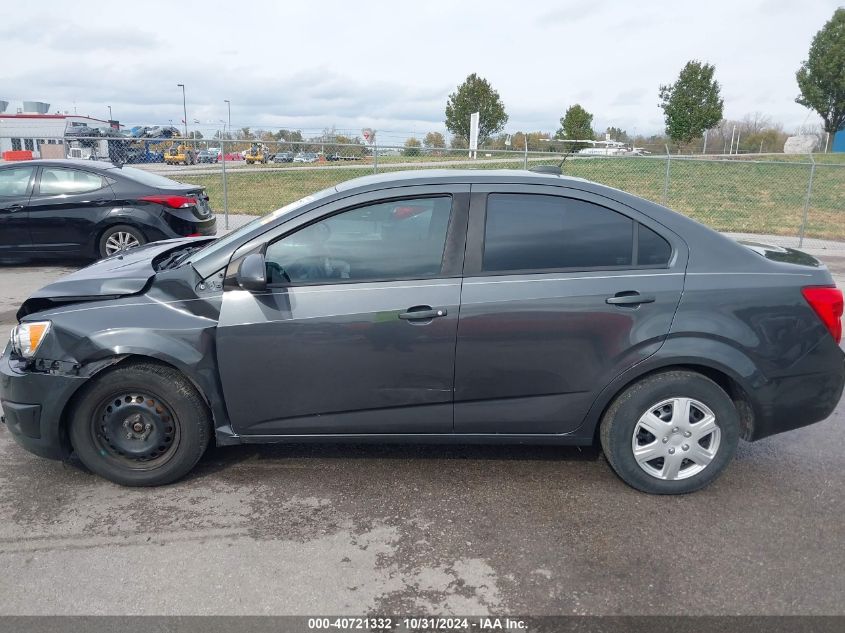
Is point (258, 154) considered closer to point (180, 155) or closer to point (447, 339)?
point (180, 155)

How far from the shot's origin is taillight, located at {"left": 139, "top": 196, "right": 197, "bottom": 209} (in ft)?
30.3

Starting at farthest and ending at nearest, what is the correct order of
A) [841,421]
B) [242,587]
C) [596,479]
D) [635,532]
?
1. [841,421]
2. [596,479]
3. [635,532]
4. [242,587]

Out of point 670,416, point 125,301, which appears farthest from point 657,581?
point 125,301

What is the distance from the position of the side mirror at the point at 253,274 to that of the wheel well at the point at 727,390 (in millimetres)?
1888

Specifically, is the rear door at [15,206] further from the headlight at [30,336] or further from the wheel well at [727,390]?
the wheel well at [727,390]

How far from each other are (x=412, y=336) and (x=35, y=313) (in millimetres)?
2047

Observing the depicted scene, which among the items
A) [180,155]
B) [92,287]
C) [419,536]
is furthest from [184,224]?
[180,155]

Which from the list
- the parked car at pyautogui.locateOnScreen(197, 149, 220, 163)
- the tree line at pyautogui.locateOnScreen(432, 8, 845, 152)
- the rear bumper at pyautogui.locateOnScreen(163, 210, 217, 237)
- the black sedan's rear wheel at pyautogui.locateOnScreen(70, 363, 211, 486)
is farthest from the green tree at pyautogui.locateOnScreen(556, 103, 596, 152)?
the black sedan's rear wheel at pyautogui.locateOnScreen(70, 363, 211, 486)

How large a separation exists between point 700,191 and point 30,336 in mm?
20394

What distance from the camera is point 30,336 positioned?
141 inches

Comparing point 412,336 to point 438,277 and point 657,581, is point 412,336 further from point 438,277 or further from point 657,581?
point 657,581

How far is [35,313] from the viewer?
3.71 meters

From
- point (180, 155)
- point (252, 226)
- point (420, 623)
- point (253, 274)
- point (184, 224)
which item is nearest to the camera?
point (420, 623)

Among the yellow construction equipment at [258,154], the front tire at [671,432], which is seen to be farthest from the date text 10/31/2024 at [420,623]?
the yellow construction equipment at [258,154]
